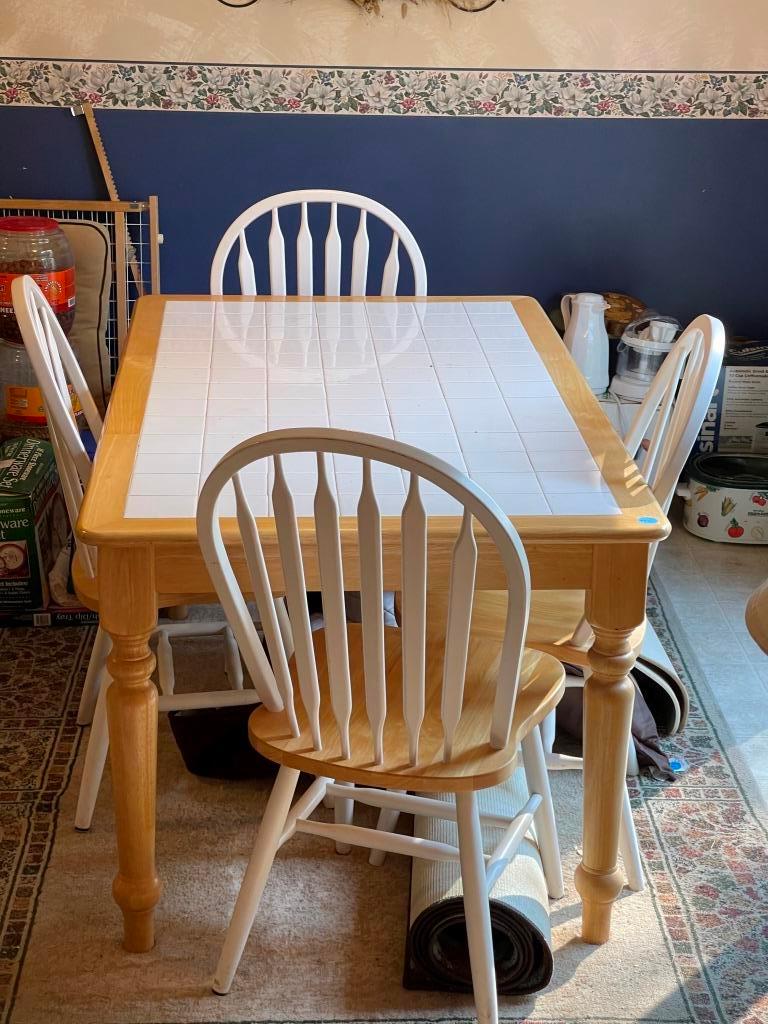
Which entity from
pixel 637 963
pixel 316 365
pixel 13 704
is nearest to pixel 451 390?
pixel 316 365

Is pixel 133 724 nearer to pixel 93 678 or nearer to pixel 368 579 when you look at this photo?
pixel 368 579

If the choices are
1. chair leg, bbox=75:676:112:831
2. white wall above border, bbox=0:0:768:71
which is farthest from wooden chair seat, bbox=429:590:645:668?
white wall above border, bbox=0:0:768:71

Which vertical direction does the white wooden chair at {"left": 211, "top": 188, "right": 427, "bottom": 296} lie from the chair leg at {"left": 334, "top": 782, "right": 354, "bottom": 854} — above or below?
above

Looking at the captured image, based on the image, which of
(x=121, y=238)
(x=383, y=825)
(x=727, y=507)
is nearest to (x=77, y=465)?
(x=383, y=825)

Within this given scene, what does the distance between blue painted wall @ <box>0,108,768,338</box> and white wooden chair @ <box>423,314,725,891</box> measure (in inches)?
60.0

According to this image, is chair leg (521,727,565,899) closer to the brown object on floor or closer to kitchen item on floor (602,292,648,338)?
the brown object on floor

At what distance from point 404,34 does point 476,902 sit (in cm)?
248

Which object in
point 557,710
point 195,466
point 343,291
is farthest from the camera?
point 343,291

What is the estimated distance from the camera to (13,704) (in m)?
2.48

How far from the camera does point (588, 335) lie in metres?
3.37

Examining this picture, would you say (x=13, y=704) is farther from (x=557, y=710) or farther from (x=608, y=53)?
(x=608, y=53)

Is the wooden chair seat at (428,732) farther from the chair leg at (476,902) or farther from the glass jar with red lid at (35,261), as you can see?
the glass jar with red lid at (35,261)

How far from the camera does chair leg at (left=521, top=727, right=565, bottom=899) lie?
189 cm

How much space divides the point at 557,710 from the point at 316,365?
2.74 feet
